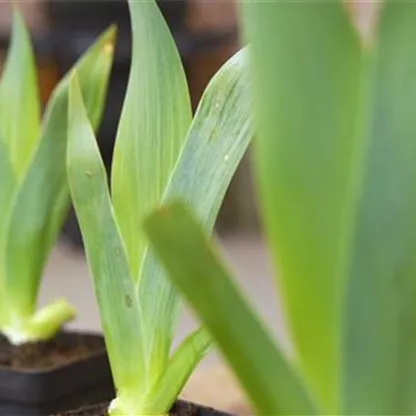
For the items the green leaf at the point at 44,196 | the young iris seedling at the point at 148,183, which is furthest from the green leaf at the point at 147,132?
the green leaf at the point at 44,196

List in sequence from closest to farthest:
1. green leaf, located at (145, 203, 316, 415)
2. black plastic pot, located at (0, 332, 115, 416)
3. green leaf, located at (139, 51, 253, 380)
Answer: green leaf, located at (145, 203, 316, 415) < green leaf, located at (139, 51, 253, 380) < black plastic pot, located at (0, 332, 115, 416)

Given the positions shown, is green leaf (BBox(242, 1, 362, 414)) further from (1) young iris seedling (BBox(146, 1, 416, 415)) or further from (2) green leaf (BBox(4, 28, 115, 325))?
(2) green leaf (BBox(4, 28, 115, 325))

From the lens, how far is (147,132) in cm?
54

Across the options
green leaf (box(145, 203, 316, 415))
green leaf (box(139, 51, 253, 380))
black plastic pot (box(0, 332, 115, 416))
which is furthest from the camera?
black plastic pot (box(0, 332, 115, 416))

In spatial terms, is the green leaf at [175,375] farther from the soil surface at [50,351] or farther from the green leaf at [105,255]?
the soil surface at [50,351]

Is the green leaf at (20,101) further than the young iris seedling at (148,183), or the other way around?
the green leaf at (20,101)

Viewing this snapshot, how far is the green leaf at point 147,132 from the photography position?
525 mm

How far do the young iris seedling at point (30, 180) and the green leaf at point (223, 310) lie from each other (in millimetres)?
350

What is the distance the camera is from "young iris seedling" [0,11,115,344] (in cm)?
67

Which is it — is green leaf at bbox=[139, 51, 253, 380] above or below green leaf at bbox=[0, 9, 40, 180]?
above

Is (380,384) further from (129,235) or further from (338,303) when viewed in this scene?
(129,235)

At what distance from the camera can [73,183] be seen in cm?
49

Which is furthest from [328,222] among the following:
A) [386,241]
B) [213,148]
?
[213,148]

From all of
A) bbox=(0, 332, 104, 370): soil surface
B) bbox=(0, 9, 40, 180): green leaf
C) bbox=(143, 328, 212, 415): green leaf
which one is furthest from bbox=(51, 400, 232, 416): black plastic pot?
bbox=(0, 9, 40, 180): green leaf
